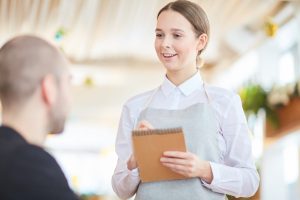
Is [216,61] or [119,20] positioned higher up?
[119,20]

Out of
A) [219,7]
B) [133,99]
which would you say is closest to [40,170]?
[133,99]

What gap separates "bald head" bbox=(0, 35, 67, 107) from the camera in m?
1.28

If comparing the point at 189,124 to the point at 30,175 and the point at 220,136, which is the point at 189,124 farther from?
the point at 30,175

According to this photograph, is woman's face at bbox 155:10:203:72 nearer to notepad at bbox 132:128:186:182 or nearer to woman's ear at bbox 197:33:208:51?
woman's ear at bbox 197:33:208:51

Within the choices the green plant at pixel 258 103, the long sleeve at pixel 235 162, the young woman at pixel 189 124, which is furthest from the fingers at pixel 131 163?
the green plant at pixel 258 103

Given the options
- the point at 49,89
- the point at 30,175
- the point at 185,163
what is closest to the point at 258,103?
the point at 185,163

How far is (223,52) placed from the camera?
800cm

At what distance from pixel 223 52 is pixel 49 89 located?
682 cm

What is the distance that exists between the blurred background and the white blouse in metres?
2.51

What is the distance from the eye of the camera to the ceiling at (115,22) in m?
5.68

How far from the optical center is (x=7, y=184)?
1.17 m

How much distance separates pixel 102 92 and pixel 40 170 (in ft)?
26.6

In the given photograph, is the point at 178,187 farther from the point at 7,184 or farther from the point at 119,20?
the point at 119,20

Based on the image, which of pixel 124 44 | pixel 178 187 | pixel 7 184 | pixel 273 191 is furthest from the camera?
pixel 124 44
